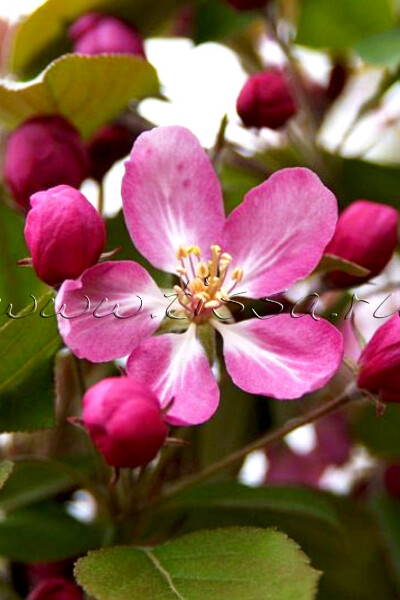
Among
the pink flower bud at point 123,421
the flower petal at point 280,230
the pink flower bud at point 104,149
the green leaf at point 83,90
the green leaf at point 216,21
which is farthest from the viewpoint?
the green leaf at point 216,21

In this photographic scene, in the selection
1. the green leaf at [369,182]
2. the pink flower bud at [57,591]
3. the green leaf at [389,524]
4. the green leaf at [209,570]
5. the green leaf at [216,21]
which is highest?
the green leaf at [216,21]

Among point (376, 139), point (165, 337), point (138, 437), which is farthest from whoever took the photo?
point (376, 139)

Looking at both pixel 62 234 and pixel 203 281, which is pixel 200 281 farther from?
pixel 62 234

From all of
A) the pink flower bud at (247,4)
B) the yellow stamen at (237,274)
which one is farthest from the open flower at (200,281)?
the pink flower bud at (247,4)

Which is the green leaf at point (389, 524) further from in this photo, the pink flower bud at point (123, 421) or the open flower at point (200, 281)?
the pink flower bud at point (123, 421)

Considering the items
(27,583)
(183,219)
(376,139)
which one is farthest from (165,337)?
(376,139)

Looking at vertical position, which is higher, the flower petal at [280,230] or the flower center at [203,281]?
the flower petal at [280,230]

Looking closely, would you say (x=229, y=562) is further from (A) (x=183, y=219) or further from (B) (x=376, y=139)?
(B) (x=376, y=139)

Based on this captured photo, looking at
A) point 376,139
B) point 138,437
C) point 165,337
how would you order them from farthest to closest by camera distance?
point 376,139, point 165,337, point 138,437
